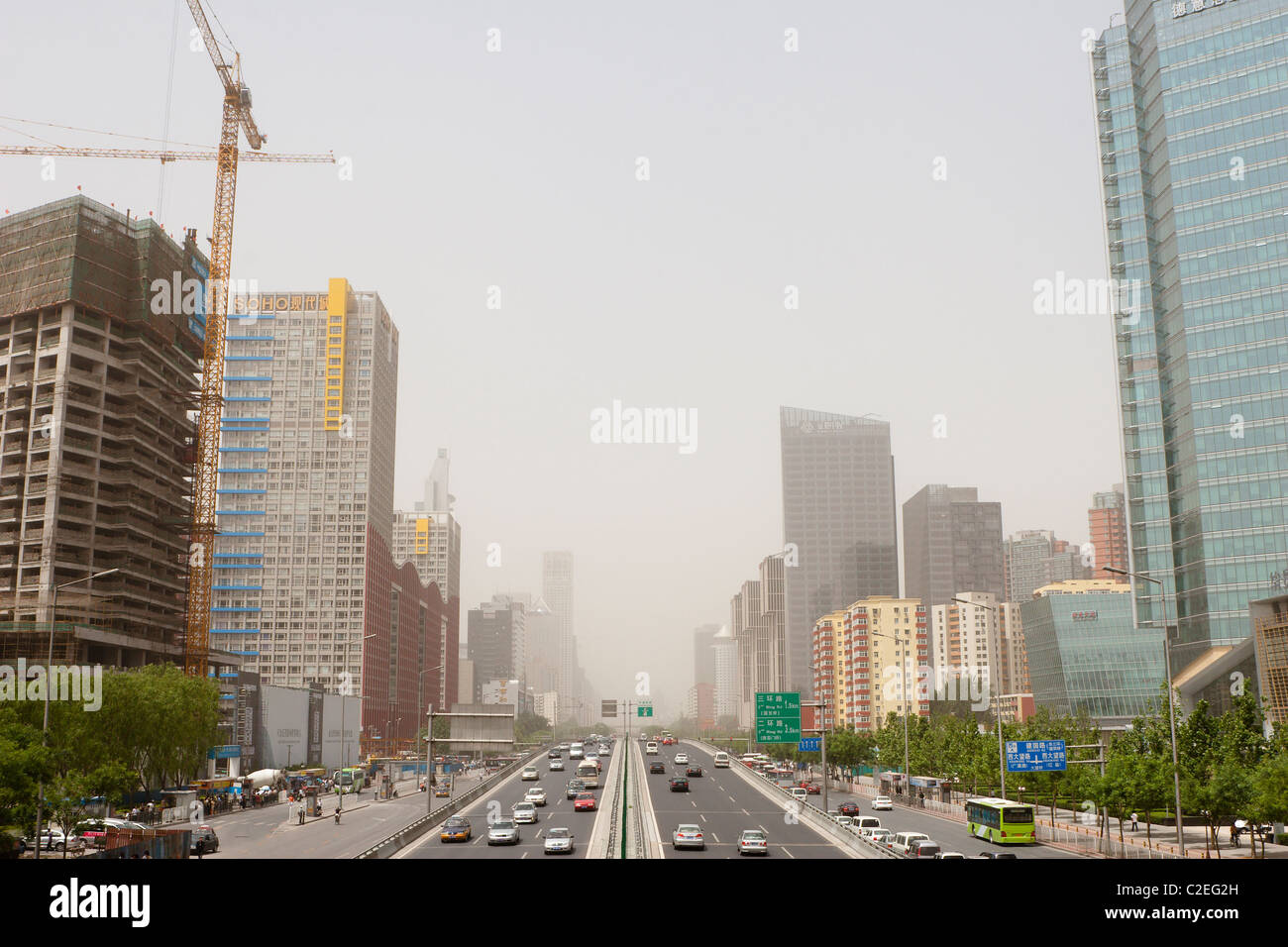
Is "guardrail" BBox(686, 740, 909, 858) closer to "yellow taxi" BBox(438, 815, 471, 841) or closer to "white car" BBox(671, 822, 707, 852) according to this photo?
"white car" BBox(671, 822, 707, 852)

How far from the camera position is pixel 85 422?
125 m

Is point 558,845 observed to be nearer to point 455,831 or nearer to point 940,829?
point 455,831

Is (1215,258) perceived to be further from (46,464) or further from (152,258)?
(46,464)

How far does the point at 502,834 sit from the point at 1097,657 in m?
120

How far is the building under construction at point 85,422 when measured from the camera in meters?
120

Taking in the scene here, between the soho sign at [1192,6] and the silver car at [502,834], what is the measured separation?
130 metres

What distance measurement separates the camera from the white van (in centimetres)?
4989

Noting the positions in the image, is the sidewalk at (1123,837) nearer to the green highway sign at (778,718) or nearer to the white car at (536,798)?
the green highway sign at (778,718)

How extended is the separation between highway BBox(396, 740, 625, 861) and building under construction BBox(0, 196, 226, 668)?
49529 millimetres

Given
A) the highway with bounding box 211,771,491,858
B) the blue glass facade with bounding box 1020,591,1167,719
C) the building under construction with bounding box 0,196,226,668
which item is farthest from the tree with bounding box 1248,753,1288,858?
the building under construction with bounding box 0,196,226,668

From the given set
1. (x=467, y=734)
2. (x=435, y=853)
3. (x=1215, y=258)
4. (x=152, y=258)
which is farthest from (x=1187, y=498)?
(x=152, y=258)

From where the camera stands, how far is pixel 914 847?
49.8m

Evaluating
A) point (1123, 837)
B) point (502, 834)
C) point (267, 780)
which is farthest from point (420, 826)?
point (267, 780)

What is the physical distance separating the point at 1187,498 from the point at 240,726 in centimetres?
11042
